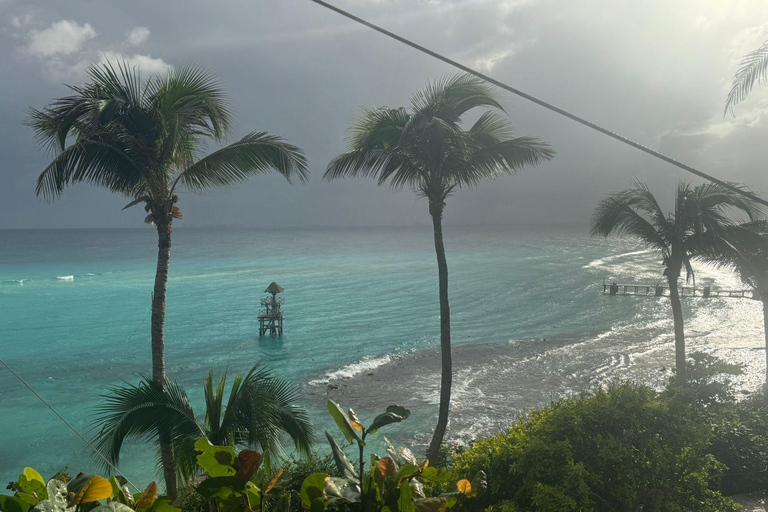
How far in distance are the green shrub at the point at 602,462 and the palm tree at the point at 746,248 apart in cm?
1027

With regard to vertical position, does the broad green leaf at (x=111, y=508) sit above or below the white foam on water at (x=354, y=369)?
above

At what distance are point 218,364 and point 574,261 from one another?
89437 millimetres

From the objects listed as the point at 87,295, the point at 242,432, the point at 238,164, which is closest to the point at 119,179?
the point at 238,164

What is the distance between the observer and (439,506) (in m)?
2.77

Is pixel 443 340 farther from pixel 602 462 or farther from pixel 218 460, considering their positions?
pixel 218 460

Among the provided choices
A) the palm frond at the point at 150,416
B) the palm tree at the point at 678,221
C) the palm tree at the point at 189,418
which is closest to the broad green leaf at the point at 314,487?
the palm tree at the point at 189,418

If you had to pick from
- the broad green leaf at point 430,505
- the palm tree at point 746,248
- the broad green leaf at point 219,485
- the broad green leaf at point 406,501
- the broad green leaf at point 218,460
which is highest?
the palm tree at point 746,248

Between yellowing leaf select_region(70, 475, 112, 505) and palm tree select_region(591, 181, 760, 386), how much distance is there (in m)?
16.0

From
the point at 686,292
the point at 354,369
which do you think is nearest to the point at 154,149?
the point at 354,369

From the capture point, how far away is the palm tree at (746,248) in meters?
15.0

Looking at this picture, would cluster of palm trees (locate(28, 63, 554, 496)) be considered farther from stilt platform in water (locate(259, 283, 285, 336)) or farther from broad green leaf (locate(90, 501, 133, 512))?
stilt platform in water (locate(259, 283, 285, 336))

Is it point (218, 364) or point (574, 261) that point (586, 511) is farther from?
point (574, 261)

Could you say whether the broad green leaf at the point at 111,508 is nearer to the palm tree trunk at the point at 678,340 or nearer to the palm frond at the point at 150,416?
the palm frond at the point at 150,416

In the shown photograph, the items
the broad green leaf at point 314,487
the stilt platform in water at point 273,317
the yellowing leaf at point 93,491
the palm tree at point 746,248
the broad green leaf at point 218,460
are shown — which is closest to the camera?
the yellowing leaf at point 93,491
